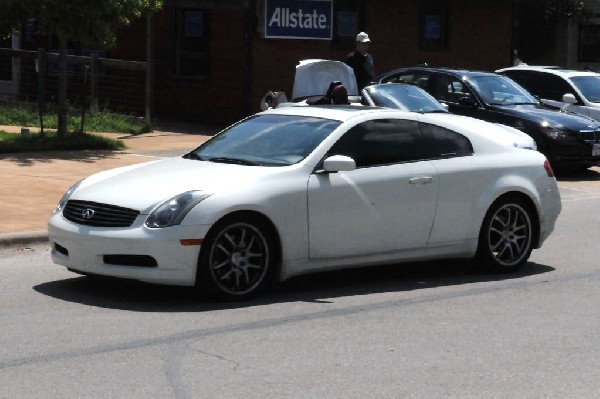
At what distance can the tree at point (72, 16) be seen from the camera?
736 inches

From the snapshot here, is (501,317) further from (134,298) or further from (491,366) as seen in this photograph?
(134,298)

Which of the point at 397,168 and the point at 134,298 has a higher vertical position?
the point at 397,168

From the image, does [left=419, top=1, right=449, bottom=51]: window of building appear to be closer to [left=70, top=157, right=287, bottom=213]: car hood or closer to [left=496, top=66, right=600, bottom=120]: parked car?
[left=496, top=66, right=600, bottom=120]: parked car

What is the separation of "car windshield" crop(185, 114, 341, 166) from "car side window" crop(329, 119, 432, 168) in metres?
0.17

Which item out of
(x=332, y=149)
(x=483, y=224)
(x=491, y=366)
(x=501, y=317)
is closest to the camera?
(x=491, y=366)

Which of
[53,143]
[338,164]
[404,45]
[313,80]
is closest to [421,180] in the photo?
[338,164]

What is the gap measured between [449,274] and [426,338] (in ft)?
8.99

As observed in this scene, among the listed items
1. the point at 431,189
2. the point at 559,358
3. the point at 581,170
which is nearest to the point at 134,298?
the point at 431,189

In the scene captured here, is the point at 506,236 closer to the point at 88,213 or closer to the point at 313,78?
the point at 88,213

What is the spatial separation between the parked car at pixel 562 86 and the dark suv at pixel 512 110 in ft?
5.51

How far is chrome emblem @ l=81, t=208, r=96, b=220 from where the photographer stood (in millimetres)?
9328

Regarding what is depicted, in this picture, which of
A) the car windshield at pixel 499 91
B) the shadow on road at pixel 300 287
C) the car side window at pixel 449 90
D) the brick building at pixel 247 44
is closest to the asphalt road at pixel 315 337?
the shadow on road at pixel 300 287

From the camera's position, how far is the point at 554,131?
1927 centimetres

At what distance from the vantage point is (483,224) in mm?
10742
